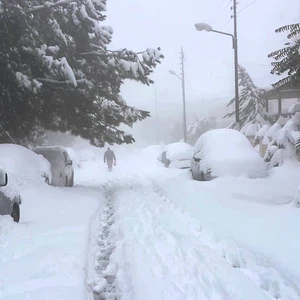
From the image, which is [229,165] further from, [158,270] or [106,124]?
[158,270]

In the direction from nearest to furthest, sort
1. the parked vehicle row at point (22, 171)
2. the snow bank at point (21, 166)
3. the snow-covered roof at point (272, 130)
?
1. the parked vehicle row at point (22, 171)
2. the snow bank at point (21, 166)
3. the snow-covered roof at point (272, 130)

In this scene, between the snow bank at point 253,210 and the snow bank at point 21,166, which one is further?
the snow bank at point 21,166

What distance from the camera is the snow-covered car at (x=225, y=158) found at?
11.5 metres

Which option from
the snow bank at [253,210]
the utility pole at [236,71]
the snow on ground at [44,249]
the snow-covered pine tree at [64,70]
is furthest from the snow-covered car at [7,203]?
the utility pole at [236,71]

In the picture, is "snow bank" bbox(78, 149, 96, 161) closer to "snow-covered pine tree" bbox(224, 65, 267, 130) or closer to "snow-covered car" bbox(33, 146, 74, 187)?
"snow-covered pine tree" bbox(224, 65, 267, 130)

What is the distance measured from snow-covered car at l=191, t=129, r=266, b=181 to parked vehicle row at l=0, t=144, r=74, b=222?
4779 mm

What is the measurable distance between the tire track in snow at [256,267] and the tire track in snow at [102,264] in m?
1.64

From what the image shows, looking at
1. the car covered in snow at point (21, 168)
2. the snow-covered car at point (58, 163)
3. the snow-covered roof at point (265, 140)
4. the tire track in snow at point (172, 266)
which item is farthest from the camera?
the snow-covered roof at point (265, 140)

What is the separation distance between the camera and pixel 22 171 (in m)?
9.33

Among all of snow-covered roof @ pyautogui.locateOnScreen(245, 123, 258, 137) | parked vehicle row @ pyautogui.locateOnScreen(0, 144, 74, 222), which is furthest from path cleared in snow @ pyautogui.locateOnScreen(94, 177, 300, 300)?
snow-covered roof @ pyautogui.locateOnScreen(245, 123, 258, 137)

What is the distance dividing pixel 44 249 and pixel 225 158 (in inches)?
297

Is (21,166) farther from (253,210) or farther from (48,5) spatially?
(253,210)

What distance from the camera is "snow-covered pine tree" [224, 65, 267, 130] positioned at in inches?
1144

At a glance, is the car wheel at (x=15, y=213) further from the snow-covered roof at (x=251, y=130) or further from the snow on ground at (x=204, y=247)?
the snow-covered roof at (x=251, y=130)
